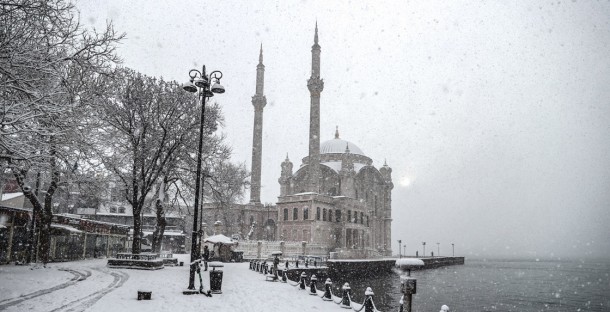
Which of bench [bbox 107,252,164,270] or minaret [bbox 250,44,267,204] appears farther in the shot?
minaret [bbox 250,44,267,204]

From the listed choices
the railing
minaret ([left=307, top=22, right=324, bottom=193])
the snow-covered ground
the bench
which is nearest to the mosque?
minaret ([left=307, top=22, right=324, bottom=193])

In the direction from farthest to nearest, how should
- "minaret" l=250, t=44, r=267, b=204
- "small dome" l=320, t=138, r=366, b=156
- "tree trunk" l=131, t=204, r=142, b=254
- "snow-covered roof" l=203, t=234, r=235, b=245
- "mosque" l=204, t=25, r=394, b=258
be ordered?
"small dome" l=320, t=138, r=366, b=156 < "minaret" l=250, t=44, r=267, b=204 < "mosque" l=204, t=25, r=394, b=258 < "snow-covered roof" l=203, t=234, r=235, b=245 < "tree trunk" l=131, t=204, r=142, b=254

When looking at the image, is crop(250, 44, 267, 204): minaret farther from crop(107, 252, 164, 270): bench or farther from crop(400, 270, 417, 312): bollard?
crop(400, 270, 417, 312): bollard

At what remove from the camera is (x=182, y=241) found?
57.5 meters

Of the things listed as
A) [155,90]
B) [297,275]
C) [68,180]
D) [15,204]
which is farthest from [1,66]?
[15,204]

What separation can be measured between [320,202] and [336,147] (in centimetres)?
2287

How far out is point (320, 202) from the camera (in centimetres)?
5534

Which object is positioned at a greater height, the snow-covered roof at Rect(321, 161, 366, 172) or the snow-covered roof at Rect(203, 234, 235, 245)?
the snow-covered roof at Rect(321, 161, 366, 172)

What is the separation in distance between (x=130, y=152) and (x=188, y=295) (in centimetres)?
1335

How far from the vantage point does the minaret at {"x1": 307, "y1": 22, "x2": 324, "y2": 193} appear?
55.8 m

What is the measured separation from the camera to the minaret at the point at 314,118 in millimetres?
55812

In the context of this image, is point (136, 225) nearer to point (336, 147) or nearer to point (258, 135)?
point (258, 135)

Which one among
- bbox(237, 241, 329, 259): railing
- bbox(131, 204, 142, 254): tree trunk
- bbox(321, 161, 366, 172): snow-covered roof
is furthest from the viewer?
bbox(321, 161, 366, 172): snow-covered roof

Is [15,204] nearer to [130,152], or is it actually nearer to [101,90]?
[130,152]
